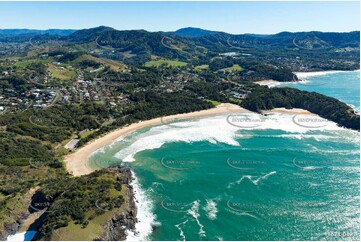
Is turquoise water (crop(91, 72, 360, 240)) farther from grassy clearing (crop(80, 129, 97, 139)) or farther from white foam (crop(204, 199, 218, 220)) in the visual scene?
grassy clearing (crop(80, 129, 97, 139))

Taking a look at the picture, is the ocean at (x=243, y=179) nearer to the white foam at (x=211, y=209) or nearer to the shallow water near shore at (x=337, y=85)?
the white foam at (x=211, y=209)

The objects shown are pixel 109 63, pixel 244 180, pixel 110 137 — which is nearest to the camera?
pixel 244 180

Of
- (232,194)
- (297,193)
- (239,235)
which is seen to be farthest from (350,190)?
(239,235)

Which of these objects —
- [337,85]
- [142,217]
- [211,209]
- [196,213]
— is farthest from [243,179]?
[337,85]

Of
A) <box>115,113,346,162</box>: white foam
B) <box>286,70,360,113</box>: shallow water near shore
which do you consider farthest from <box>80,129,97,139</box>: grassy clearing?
<box>286,70,360,113</box>: shallow water near shore

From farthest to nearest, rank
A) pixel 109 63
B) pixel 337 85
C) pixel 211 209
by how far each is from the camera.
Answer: pixel 109 63 < pixel 337 85 < pixel 211 209

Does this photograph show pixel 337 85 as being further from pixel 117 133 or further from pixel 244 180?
pixel 117 133
